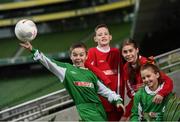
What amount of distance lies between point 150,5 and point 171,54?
891 centimetres

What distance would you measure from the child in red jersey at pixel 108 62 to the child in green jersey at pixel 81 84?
16.4 inches

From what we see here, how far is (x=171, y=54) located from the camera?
898 centimetres

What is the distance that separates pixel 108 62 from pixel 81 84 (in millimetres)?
865

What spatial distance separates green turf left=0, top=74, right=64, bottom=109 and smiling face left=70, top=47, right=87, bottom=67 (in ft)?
28.4

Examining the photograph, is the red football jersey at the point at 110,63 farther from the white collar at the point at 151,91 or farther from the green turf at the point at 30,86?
the green turf at the point at 30,86

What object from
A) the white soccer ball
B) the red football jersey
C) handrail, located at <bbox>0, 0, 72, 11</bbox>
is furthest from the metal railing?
handrail, located at <bbox>0, 0, 72, 11</bbox>

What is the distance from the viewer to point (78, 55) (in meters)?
4.98

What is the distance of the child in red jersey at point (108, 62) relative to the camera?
219 inches

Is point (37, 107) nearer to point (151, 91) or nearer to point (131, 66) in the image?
point (131, 66)

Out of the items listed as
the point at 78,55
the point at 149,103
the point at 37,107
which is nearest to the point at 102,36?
the point at 78,55

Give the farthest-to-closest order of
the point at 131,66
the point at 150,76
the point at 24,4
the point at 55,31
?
the point at 55,31 → the point at 24,4 → the point at 131,66 → the point at 150,76

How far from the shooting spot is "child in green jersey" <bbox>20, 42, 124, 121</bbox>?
4.96 m

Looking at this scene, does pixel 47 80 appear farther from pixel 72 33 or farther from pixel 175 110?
pixel 175 110

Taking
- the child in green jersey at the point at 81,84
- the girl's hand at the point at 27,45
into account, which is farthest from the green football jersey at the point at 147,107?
the girl's hand at the point at 27,45
